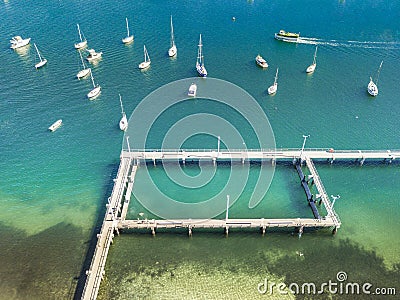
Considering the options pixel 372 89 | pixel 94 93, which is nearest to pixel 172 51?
pixel 94 93

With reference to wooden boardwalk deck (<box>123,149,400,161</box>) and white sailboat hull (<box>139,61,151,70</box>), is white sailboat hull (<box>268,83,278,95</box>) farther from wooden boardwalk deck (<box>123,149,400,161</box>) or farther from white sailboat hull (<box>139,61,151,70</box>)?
white sailboat hull (<box>139,61,151,70</box>)

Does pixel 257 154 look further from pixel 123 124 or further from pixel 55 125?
pixel 55 125

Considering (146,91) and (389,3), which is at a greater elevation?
(389,3)

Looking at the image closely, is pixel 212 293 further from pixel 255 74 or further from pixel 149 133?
pixel 255 74

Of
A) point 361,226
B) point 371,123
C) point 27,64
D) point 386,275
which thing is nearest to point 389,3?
point 371,123

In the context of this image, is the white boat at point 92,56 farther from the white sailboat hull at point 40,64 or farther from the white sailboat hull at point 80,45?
the white sailboat hull at point 40,64

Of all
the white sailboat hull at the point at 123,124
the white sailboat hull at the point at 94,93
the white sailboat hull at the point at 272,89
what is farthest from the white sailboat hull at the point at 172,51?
the white sailboat hull at the point at 123,124
